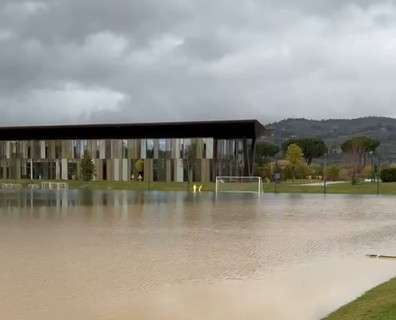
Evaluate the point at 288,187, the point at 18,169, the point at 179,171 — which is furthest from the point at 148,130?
the point at 288,187

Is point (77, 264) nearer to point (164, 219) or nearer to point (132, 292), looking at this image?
point (132, 292)

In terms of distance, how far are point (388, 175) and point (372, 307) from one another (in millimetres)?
62031

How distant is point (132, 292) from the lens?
36.3 ft

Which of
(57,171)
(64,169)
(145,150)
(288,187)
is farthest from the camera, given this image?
(57,171)

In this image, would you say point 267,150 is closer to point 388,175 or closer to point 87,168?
point 87,168

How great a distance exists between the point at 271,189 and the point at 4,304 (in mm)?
53307

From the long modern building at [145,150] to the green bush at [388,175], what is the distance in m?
16.5

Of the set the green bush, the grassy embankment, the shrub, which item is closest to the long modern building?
the grassy embankment

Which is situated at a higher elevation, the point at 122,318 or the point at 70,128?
the point at 70,128

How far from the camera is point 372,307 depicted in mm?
9016

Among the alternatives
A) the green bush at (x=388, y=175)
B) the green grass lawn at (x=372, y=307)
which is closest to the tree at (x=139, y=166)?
the green bush at (x=388, y=175)

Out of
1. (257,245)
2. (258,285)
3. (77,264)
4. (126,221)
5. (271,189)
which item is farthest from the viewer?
(271,189)

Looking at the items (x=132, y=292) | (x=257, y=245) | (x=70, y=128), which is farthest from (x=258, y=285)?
(x=70, y=128)

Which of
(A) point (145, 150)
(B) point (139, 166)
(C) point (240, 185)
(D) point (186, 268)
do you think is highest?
(A) point (145, 150)
